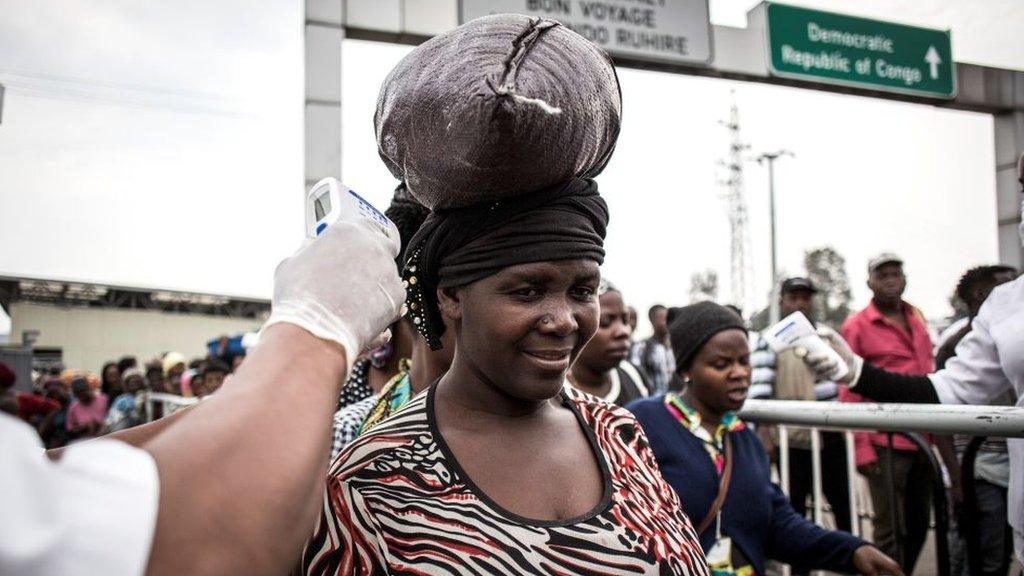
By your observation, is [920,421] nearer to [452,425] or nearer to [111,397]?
[452,425]

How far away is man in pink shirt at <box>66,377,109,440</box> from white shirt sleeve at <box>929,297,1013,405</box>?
10000 mm

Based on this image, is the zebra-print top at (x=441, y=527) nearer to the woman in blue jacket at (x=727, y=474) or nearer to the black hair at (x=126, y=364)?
the woman in blue jacket at (x=727, y=474)

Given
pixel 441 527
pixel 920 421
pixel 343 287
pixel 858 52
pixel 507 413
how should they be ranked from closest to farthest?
pixel 343 287 < pixel 441 527 < pixel 507 413 < pixel 920 421 < pixel 858 52

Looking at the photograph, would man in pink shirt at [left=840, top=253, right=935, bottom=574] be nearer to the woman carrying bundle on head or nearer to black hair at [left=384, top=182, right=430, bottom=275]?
black hair at [left=384, top=182, right=430, bottom=275]

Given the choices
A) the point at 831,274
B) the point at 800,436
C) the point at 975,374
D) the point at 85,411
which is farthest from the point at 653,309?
the point at 831,274

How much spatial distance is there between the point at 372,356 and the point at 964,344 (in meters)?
2.36

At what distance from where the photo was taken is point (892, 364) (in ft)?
17.7

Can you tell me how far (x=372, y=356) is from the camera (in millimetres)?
3283

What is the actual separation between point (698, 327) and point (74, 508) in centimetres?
298

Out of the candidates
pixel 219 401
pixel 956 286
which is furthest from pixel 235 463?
pixel 956 286

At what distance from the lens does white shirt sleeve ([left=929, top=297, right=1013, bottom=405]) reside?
9.45 ft

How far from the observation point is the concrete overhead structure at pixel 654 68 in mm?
6469

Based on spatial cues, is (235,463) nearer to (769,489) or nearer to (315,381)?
(315,381)

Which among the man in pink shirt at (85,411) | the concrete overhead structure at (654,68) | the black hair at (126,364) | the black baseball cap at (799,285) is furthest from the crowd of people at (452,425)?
the black hair at (126,364)
